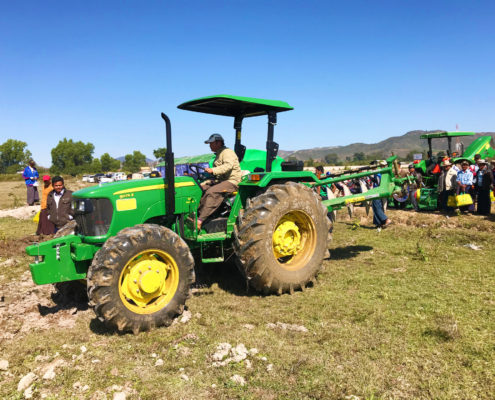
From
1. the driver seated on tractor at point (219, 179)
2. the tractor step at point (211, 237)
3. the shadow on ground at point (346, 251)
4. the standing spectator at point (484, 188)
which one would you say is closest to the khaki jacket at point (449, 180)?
the standing spectator at point (484, 188)

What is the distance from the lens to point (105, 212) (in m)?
4.34

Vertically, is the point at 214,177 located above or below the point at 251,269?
above

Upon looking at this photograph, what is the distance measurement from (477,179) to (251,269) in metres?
8.96

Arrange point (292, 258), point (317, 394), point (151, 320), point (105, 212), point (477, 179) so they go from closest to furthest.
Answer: point (317, 394)
point (151, 320)
point (105, 212)
point (292, 258)
point (477, 179)

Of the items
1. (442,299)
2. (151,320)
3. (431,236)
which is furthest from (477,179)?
(151,320)

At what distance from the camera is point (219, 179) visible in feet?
18.1

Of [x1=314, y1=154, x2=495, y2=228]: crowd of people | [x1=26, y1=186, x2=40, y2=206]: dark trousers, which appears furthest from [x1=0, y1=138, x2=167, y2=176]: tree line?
[x1=314, y1=154, x2=495, y2=228]: crowd of people

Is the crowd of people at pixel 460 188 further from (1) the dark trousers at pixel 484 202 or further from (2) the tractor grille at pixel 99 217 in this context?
(2) the tractor grille at pixel 99 217

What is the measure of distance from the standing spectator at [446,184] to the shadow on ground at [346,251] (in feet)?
16.2

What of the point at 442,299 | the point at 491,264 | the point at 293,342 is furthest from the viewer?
the point at 491,264

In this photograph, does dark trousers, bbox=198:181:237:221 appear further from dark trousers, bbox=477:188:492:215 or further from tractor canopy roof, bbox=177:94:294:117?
dark trousers, bbox=477:188:492:215

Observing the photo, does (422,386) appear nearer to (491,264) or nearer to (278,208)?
(278,208)

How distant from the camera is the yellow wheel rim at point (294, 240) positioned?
514 centimetres

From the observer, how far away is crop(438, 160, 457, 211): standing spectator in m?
11.0
